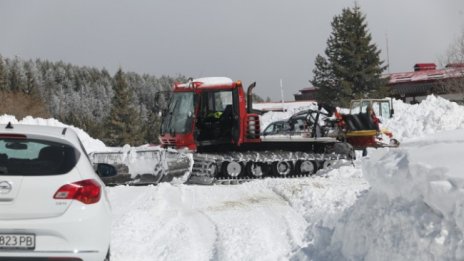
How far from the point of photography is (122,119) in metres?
69.4

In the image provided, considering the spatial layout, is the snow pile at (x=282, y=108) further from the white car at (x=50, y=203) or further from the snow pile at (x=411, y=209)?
the white car at (x=50, y=203)

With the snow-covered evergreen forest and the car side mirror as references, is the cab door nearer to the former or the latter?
the car side mirror

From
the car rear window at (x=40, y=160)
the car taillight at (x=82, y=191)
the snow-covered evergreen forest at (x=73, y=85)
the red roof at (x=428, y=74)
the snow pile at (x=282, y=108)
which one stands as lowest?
the car taillight at (x=82, y=191)

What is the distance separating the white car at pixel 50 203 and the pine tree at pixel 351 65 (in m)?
47.0

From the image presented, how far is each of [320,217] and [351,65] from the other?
4513 cm

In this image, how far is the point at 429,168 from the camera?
533 centimetres

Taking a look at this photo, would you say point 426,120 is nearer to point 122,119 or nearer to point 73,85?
point 122,119

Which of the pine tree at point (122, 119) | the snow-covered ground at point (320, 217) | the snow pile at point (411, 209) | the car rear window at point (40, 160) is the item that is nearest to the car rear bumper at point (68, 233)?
the car rear window at point (40, 160)

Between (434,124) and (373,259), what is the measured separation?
74.9ft

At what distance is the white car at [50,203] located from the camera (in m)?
4.88

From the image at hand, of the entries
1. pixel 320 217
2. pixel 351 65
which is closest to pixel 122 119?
pixel 351 65

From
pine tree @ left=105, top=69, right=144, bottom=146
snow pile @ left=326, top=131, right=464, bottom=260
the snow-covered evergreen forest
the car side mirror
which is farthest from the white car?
the snow-covered evergreen forest

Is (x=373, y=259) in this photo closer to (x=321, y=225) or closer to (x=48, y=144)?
(x=321, y=225)

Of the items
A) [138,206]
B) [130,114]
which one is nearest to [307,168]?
[138,206]
